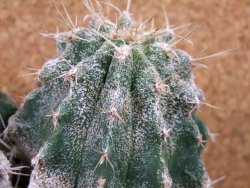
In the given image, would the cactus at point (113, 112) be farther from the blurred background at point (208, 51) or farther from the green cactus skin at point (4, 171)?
the blurred background at point (208, 51)

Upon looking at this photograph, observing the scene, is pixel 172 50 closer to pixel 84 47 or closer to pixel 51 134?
pixel 84 47

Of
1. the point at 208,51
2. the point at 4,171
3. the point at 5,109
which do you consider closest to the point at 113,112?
the point at 4,171

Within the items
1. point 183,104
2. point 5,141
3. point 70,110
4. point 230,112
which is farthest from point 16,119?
point 230,112

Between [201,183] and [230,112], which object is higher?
[230,112]

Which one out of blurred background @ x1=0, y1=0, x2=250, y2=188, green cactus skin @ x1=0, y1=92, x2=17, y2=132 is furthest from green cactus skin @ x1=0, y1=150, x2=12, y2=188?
blurred background @ x1=0, y1=0, x2=250, y2=188

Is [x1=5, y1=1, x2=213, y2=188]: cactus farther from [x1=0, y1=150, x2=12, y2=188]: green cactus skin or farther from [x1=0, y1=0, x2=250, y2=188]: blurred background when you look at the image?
[x1=0, y1=0, x2=250, y2=188]: blurred background

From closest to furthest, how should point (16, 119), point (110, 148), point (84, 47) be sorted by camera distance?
point (110, 148) < point (84, 47) < point (16, 119)
